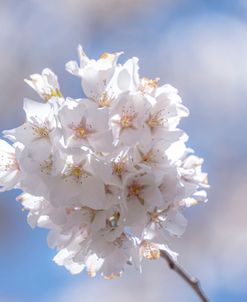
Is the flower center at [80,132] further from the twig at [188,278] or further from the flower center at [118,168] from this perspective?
the twig at [188,278]

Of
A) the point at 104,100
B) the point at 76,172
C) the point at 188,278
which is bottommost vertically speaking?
the point at 188,278

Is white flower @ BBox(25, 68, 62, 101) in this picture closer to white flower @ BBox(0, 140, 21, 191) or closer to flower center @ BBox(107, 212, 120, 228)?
white flower @ BBox(0, 140, 21, 191)

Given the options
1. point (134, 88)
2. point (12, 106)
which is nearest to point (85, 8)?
point (12, 106)

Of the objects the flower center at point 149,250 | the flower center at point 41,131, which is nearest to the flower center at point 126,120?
the flower center at point 41,131

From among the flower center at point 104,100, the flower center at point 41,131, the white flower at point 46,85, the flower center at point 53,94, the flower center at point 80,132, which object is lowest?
the flower center at point 80,132

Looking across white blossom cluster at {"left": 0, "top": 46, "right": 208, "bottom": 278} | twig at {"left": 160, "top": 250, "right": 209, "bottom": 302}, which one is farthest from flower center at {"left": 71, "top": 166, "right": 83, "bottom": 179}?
twig at {"left": 160, "top": 250, "right": 209, "bottom": 302}

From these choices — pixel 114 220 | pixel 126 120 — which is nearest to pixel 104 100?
pixel 126 120

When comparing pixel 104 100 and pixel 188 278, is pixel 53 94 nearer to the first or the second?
pixel 104 100

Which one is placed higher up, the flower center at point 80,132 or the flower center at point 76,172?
the flower center at point 80,132
